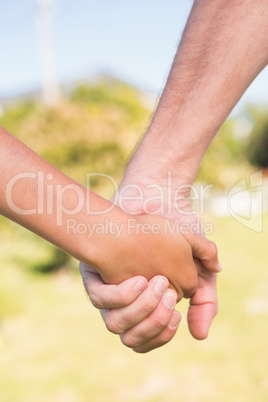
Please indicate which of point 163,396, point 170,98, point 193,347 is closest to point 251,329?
point 193,347

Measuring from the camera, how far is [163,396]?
4738 millimetres

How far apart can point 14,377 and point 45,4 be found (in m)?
19.2

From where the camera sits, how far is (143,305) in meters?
1.65

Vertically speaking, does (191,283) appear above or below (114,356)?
above

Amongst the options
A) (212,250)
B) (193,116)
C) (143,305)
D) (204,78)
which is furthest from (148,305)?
(204,78)

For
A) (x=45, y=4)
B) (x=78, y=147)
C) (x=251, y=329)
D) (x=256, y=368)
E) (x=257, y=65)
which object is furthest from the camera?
(x=45, y=4)

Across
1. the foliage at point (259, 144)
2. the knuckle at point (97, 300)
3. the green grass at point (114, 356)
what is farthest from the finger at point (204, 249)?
the foliage at point (259, 144)

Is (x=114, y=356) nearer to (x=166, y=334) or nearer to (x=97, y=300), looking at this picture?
(x=166, y=334)

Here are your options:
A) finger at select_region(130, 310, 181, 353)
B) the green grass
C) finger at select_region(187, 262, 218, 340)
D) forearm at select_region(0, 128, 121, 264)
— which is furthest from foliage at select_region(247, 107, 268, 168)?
forearm at select_region(0, 128, 121, 264)

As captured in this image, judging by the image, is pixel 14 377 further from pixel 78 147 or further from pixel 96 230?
pixel 78 147

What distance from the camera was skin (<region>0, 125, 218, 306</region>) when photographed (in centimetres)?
138

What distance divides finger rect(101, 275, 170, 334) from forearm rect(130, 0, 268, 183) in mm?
465

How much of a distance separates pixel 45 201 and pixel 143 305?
19.8 inches

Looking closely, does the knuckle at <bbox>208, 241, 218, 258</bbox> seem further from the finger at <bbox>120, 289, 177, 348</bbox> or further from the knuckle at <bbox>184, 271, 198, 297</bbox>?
the finger at <bbox>120, 289, 177, 348</bbox>
